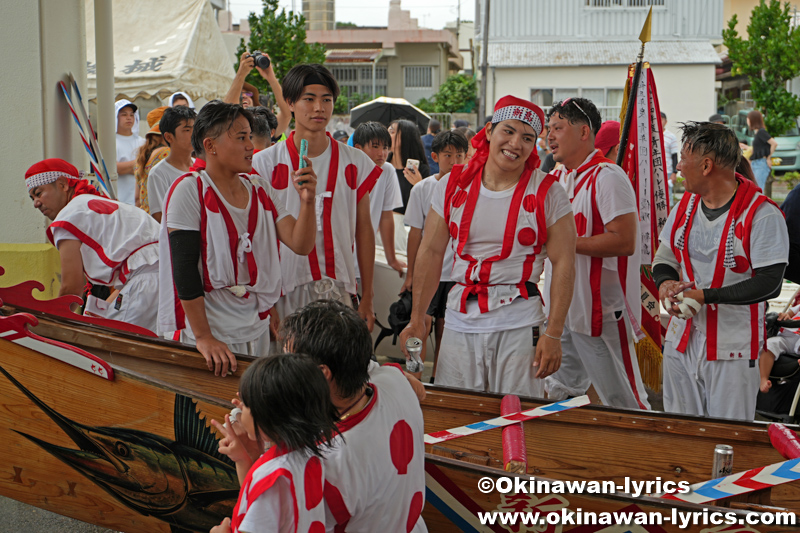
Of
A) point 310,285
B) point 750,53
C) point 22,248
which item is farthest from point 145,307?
point 750,53

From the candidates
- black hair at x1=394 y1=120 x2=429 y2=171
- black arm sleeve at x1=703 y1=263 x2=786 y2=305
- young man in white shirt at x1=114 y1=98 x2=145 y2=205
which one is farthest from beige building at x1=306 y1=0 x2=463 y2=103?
black arm sleeve at x1=703 y1=263 x2=786 y2=305

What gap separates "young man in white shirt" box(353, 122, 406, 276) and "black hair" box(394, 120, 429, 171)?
0.81 meters

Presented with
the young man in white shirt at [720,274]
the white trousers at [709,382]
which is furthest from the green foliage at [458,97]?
the white trousers at [709,382]

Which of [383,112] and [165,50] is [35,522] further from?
[165,50]

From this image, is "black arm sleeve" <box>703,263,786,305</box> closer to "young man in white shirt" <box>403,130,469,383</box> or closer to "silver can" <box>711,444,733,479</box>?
"silver can" <box>711,444,733,479</box>

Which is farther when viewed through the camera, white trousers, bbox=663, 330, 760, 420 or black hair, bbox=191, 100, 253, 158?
white trousers, bbox=663, 330, 760, 420

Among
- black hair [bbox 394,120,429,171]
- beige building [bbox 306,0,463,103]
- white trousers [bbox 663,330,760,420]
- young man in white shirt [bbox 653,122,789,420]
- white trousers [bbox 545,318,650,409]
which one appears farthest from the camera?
beige building [bbox 306,0,463,103]

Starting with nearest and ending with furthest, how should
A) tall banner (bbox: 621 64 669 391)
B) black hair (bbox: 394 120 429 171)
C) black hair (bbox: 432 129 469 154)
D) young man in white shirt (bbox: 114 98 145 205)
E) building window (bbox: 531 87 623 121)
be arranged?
1. tall banner (bbox: 621 64 669 391)
2. black hair (bbox: 432 129 469 154)
3. black hair (bbox: 394 120 429 171)
4. young man in white shirt (bbox: 114 98 145 205)
5. building window (bbox: 531 87 623 121)

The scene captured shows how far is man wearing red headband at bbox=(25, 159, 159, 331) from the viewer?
11.8ft

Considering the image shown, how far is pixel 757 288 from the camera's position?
3113 mm

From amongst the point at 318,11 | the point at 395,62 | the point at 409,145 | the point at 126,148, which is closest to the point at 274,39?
the point at 126,148

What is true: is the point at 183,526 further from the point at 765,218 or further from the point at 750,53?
the point at 750,53

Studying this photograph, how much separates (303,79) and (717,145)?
74.7 inches

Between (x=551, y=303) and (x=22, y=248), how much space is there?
3802mm
